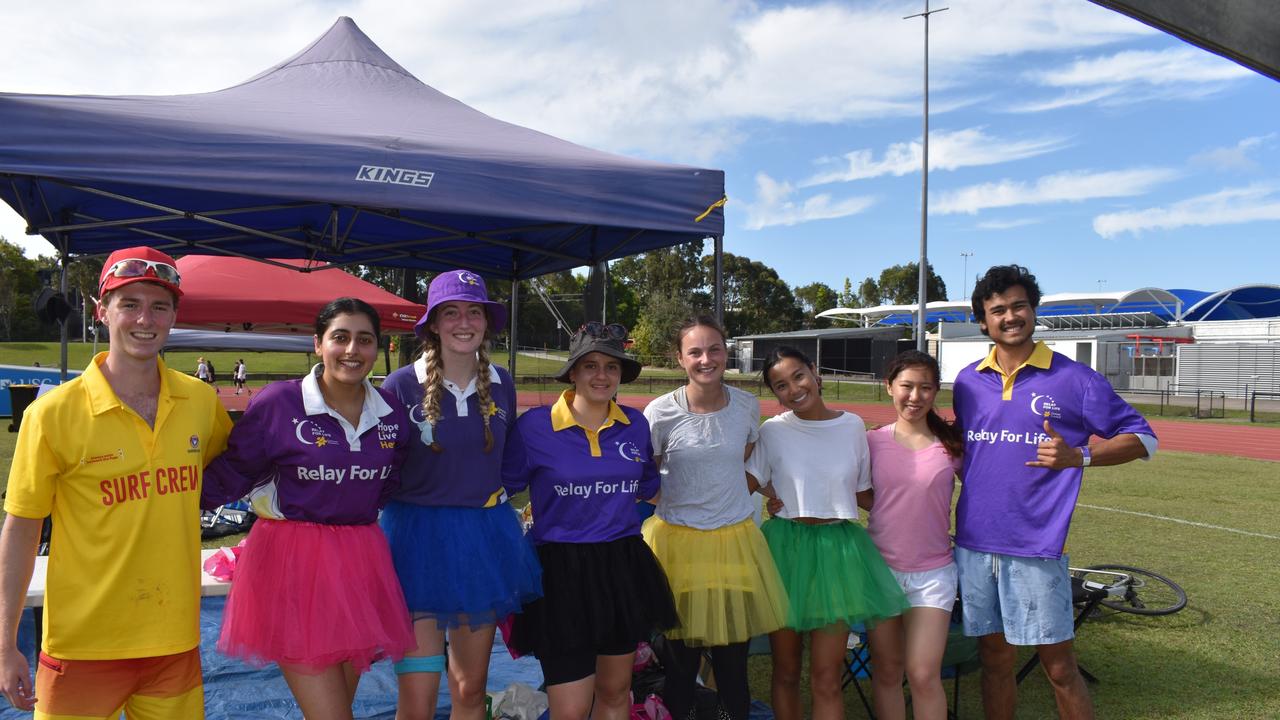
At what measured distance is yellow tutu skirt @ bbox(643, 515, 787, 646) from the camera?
298 cm

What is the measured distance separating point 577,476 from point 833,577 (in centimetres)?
108

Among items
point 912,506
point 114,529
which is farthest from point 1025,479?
point 114,529

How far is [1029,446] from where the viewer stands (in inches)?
118

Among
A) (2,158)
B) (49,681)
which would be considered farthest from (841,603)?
(2,158)

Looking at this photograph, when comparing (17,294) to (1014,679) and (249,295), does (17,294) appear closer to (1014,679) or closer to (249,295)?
(249,295)

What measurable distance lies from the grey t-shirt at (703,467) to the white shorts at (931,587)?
65 cm

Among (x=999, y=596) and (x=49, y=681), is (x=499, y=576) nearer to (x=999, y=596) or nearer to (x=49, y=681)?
(x=49, y=681)

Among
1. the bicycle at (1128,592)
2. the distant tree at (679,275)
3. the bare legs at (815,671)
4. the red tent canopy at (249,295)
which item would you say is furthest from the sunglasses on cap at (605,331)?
the distant tree at (679,275)

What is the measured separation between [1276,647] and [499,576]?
15.8 feet

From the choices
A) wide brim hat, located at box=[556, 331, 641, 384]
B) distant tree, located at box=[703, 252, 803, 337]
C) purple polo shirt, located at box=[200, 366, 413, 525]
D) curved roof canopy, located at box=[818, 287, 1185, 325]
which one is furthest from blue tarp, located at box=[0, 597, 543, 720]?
distant tree, located at box=[703, 252, 803, 337]

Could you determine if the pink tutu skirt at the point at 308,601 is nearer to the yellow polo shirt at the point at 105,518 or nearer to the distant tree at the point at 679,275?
the yellow polo shirt at the point at 105,518

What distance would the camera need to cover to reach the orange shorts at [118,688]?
215 cm

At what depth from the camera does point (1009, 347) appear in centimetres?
315

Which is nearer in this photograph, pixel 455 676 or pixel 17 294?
pixel 455 676
